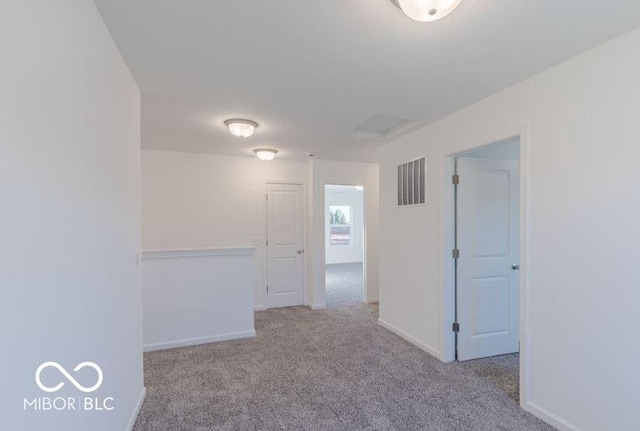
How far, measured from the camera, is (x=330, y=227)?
A: 10602 millimetres

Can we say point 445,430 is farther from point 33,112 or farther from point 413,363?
point 33,112

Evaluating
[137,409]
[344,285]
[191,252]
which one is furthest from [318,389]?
[344,285]

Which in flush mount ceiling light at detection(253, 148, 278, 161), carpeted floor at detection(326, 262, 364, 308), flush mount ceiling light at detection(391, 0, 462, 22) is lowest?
carpeted floor at detection(326, 262, 364, 308)

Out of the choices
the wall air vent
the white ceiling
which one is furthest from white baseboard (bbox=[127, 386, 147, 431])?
the wall air vent

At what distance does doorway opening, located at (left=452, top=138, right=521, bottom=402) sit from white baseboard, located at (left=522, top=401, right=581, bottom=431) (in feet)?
2.36

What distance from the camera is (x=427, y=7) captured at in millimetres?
1367

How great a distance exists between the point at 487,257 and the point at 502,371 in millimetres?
1050

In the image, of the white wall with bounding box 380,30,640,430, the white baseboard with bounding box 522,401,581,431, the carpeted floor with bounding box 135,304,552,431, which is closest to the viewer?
the white wall with bounding box 380,30,640,430

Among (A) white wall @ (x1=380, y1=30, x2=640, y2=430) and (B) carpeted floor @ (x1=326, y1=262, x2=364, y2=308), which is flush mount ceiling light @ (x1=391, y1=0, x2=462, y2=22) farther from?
(B) carpeted floor @ (x1=326, y1=262, x2=364, y2=308)

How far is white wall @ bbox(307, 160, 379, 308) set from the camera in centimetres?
509

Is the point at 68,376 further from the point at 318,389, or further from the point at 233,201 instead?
the point at 233,201

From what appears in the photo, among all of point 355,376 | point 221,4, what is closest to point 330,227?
point 355,376

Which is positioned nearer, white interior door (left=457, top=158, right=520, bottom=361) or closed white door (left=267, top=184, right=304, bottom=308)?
white interior door (left=457, top=158, right=520, bottom=361)

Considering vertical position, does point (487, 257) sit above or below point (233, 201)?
below
